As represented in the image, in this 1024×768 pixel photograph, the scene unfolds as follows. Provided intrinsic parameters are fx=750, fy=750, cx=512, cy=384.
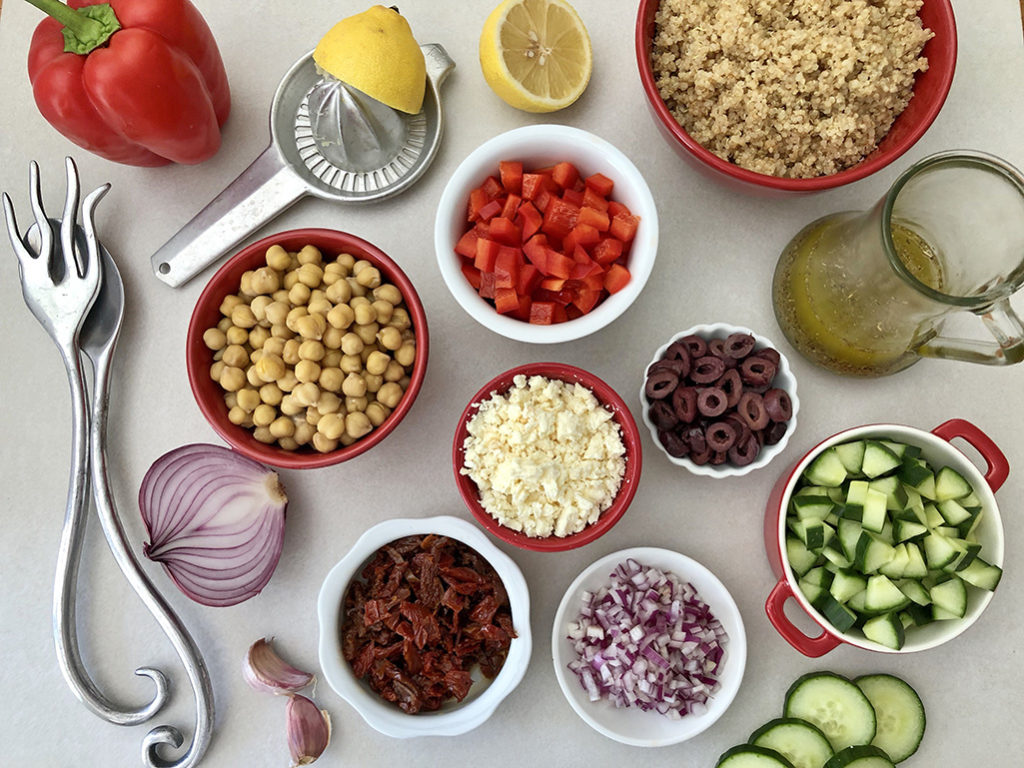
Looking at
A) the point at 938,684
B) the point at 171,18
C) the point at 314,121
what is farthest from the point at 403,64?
the point at 938,684

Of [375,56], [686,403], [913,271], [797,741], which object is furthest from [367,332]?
[797,741]

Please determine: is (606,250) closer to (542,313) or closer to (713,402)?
(542,313)

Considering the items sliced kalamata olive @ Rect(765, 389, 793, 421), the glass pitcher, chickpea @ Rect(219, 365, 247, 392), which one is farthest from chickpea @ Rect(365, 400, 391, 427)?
the glass pitcher

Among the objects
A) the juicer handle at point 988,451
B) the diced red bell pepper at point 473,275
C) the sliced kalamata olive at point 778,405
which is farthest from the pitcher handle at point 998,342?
the diced red bell pepper at point 473,275

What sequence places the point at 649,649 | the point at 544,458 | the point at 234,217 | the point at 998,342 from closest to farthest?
the point at 998,342, the point at 544,458, the point at 649,649, the point at 234,217

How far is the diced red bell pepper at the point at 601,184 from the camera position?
1.37 metres

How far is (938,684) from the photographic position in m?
1.50

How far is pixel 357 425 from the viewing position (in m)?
1.34

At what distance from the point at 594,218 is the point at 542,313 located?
0.63 ft

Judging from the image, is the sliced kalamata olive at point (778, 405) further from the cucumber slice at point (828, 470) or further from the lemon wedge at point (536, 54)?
the lemon wedge at point (536, 54)

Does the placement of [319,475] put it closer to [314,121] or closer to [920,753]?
[314,121]

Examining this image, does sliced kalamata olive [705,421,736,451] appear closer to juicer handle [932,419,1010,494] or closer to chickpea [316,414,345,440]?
juicer handle [932,419,1010,494]

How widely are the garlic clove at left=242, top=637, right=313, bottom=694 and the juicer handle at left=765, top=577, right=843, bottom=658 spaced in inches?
35.4

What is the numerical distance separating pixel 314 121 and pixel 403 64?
28 centimetres
